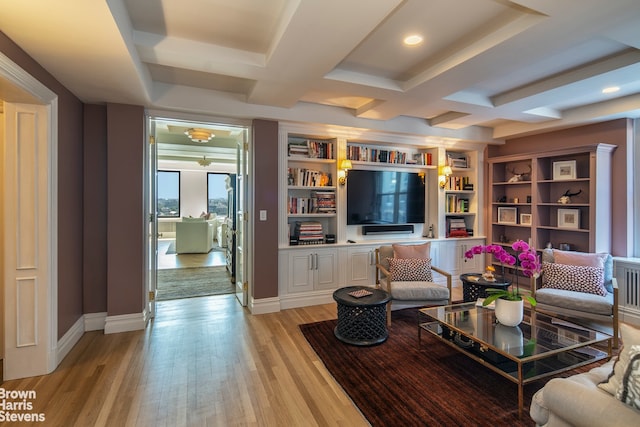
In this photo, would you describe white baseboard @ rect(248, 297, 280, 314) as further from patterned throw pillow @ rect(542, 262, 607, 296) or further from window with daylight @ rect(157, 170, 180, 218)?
window with daylight @ rect(157, 170, 180, 218)

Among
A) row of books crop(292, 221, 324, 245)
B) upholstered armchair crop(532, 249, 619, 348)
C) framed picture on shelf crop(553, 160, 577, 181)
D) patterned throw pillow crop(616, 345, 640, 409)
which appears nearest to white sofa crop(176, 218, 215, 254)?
row of books crop(292, 221, 324, 245)

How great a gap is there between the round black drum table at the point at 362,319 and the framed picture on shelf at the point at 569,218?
3.09 meters

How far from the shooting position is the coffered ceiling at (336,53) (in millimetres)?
1885

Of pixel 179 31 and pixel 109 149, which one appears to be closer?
pixel 179 31

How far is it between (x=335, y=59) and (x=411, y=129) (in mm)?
2438

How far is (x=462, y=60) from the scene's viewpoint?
8.40 ft

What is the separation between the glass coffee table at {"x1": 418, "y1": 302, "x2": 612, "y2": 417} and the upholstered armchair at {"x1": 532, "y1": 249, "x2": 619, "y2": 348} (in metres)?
0.36

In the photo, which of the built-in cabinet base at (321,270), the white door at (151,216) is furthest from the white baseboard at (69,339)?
the built-in cabinet base at (321,270)

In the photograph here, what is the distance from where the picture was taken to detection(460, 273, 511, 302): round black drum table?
11.3ft

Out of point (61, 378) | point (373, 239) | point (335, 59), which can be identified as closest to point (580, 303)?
point (373, 239)

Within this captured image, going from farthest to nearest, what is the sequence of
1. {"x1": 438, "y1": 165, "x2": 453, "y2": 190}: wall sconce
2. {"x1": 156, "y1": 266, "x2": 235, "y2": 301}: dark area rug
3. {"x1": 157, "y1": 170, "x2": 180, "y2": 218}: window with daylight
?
1. {"x1": 157, "y1": 170, "x2": 180, "y2": 218}: window with daylight
2. {"x1": 438, "y1": 165, "x2": 453, "y2": 190}: wall sconce
3. {"x1": 156, "y1": 266, "x2": 235, "y2": 301}: dark area rug

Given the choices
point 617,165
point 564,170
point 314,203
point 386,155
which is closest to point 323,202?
point 314,203

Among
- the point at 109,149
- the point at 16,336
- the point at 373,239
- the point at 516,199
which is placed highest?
the point at 109,149

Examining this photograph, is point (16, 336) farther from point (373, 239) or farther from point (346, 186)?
point (373, 239)
